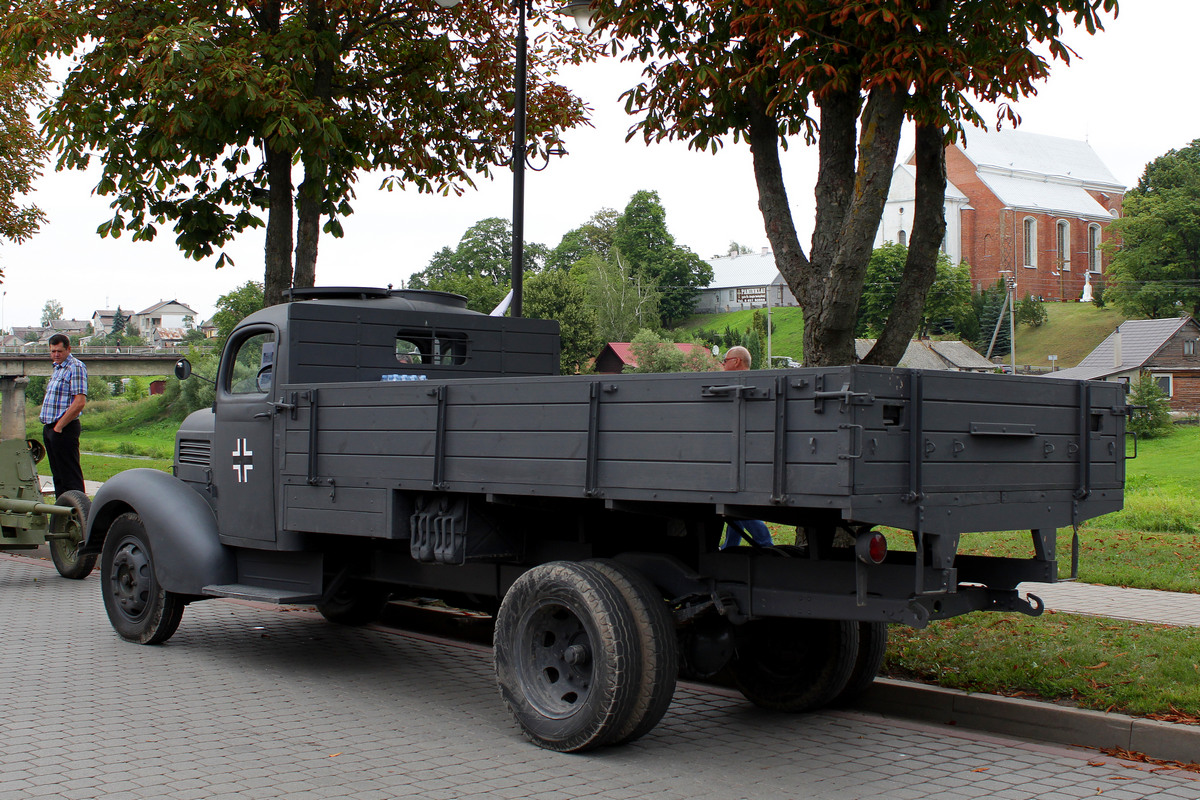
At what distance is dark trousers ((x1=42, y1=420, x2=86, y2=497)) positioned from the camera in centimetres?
1149

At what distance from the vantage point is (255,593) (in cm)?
741

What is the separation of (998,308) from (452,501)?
9633 centimetres

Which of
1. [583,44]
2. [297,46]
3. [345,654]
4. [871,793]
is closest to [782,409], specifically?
[871,793]

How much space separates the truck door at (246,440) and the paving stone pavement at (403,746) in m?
0.97

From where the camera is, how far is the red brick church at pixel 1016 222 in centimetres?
10594

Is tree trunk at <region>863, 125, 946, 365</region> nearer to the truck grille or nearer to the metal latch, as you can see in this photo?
the metal latch

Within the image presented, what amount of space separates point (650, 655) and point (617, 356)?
74.4m

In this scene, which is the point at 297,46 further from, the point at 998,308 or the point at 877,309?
the point at 998,308

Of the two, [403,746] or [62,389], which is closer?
[403,746]

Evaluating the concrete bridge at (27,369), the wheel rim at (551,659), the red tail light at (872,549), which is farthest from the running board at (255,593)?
the concrete bridge at (27,369)

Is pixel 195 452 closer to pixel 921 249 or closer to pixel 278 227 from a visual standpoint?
pixel 278 227

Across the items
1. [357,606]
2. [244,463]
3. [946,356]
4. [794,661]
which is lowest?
[357,606]

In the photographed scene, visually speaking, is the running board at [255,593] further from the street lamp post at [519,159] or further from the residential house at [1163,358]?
the residential house at [1163,358]

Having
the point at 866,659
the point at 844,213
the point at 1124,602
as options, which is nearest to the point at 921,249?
the point at 844,213
